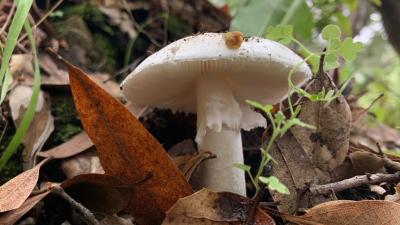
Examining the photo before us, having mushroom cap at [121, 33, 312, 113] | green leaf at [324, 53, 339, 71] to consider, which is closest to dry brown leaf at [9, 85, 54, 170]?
mushroom cap at [121, 33, 312, 113]

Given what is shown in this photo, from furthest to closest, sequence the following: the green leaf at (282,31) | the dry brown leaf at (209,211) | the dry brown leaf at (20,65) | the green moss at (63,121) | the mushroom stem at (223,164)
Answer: the dry brown leaf at (20,65)
the green moss at (63,121)
the mushroom stem at (223,164)
the green leaf at (282,31)
the dry brown leaf at (209,211)

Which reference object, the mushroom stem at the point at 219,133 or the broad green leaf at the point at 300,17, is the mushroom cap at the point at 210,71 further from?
the broad green leaf at the point at 300,17

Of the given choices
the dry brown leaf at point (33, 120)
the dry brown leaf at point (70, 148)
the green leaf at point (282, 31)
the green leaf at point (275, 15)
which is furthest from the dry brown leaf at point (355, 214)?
the green leaf at point (275, 15)

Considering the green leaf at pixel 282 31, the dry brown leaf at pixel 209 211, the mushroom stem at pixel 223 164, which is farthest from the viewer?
the mushroom stem at pixel 223 164

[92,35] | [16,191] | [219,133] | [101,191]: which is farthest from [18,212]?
[92,35]

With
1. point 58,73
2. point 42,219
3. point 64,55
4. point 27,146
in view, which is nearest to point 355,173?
point 42,219

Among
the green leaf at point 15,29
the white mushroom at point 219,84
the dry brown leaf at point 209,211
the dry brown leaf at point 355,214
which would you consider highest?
the green leaf at point 15,29
